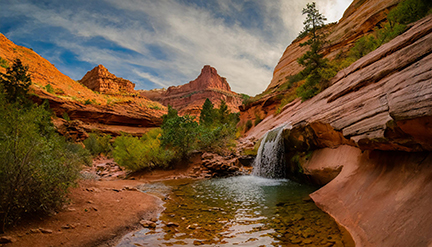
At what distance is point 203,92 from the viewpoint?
12175cm

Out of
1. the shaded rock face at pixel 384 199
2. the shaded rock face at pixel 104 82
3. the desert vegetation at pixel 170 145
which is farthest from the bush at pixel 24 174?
the shaded rock face at pixel 104 82

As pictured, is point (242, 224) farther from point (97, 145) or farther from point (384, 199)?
point (97, 145)

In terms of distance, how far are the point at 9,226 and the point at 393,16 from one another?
18.2 metres

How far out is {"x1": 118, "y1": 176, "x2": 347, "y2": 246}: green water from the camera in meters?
4.05

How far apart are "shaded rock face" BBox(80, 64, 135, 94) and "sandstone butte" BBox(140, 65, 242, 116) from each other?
123 ft

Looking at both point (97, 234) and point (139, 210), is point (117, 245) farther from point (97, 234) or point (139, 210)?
point (139, 210)

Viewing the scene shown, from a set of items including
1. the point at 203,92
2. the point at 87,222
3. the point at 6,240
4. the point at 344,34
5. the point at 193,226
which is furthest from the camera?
the point at 203,92

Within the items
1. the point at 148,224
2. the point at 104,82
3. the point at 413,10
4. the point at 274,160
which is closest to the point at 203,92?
the point at 104,82

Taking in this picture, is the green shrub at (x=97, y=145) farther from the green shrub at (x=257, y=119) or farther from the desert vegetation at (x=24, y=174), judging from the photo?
the desert vegetation at (x=24, y=174)

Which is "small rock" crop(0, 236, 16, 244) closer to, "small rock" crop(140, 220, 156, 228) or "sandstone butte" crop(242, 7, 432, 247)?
"small rock" crop(140, 220, 156, 228)

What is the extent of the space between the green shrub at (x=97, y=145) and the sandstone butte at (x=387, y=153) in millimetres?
31313

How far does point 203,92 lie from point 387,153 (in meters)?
119

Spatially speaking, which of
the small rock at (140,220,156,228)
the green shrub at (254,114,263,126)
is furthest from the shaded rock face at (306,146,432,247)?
the green shrub at (254,114,263,126)

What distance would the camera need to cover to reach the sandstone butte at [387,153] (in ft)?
10.9
